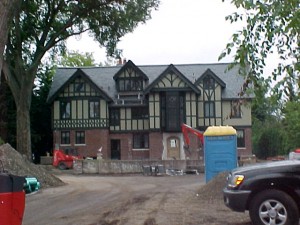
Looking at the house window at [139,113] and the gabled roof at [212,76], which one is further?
the house window at [139,113]

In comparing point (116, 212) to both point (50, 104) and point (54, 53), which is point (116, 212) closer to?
point (54, 53)

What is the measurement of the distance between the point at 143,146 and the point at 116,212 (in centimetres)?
4130

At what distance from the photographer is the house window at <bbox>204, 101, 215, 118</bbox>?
181 feet

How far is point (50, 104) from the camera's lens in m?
56.2

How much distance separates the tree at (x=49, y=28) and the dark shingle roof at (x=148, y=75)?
48.4 ft

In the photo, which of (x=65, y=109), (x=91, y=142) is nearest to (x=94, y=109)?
(x=65, y=109)

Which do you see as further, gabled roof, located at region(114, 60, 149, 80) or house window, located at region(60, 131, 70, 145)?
gabled roof, located at region(114, 60, 149, 80)

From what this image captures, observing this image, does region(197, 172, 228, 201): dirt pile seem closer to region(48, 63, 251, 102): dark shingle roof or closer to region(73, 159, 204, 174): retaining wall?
region(73, 159, 204, 174): retaining wall

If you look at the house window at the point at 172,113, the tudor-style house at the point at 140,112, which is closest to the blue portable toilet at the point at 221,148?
the tudor-style house at the point at 140,112

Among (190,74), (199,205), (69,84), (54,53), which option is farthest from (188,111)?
(199,205)

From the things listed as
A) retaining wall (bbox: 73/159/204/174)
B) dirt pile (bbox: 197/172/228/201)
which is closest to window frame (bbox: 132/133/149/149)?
retaining wall (bbox: 73/159/204/174)

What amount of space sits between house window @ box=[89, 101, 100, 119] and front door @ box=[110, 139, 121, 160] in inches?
114

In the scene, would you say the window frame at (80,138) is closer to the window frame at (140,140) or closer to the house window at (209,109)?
Answer: the window frame at (140,140)

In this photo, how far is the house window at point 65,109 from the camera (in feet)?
182
